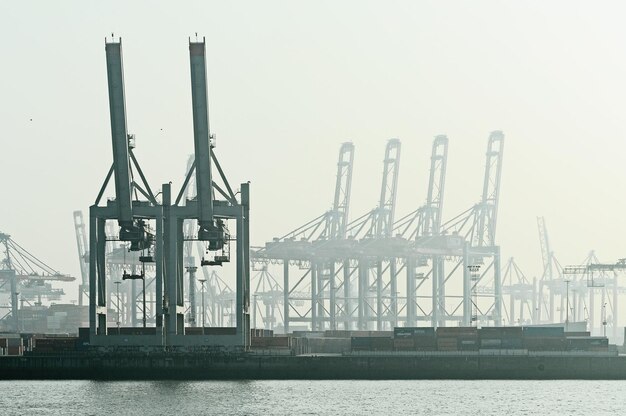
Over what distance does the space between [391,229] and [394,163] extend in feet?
25.6

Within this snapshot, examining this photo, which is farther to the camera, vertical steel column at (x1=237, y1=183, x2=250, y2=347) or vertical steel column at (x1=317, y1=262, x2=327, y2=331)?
vertical steel column at (x1=317, y1=262, x2=327, y2=331)

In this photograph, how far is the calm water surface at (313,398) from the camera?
82.0m

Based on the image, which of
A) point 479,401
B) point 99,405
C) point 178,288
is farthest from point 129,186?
point 479,401

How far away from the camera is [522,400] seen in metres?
90.3

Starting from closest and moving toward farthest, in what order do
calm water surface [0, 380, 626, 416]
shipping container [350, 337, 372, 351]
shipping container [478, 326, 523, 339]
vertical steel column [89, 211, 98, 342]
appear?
calm water surface [0, 380, 626, 416]
vertical steel column [89, 211, 98, 342]
shipping container [478, 326, 523, 339]
shipping container [350, 337, 372, 351]

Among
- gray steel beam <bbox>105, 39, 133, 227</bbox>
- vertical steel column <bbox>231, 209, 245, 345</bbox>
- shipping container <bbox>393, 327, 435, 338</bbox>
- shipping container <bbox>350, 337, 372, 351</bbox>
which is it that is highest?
gray steel beam <bbox>105, 39, 133, 227</bbox>

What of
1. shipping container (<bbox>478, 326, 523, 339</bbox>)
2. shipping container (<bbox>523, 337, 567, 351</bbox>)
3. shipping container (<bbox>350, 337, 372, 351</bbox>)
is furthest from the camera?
shipping container (<bbox>350, 337, 372, 351</bbox>)

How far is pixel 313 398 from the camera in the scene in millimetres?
90188

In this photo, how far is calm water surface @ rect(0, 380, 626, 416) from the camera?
82.0 m

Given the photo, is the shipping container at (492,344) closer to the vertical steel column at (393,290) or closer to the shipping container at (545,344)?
the shipping container at (545,344)

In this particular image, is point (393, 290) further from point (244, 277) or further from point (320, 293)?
point (244, 277)

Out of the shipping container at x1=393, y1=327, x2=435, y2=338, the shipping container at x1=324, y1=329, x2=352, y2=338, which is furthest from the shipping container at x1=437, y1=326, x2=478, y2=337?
the shipping container at x1=324, y1=329, x2=352, y2=338

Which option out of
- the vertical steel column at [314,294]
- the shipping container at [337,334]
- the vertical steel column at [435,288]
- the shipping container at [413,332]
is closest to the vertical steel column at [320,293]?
the vertical steel column at [314,294]

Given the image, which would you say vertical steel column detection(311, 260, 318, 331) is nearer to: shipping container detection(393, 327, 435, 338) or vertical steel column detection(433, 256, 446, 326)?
vertical steel column detection(433, 256, 446, 326)
